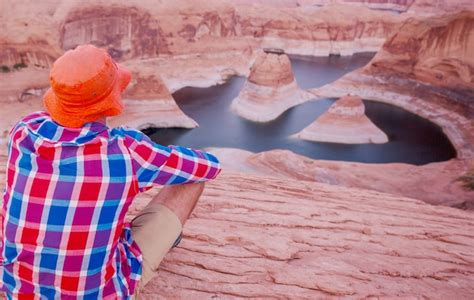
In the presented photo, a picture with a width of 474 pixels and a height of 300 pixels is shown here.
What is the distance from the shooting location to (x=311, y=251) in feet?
10.2

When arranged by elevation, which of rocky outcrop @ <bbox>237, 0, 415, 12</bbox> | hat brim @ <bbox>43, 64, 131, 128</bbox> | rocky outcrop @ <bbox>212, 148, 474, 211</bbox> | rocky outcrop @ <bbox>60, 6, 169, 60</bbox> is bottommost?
rocky outcrop @ <bbox>212, 148, 474, 211</bbox>

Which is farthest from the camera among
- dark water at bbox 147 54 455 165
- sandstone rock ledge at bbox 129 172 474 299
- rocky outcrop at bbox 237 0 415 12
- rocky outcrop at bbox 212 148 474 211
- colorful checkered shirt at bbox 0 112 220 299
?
rocky outcrop at bbox 237 0 415 12

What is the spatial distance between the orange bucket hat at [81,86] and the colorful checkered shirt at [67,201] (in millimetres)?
54

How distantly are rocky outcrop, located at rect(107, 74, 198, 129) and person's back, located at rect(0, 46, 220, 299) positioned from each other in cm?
1983

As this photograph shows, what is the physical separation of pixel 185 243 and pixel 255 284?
2.27ft

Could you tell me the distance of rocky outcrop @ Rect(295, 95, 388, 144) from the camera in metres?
22.0

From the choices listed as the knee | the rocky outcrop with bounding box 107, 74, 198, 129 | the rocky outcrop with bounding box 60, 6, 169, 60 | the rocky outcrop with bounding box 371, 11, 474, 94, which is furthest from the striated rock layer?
the rocky outcrop with bounding box 371, 11, 474, 94

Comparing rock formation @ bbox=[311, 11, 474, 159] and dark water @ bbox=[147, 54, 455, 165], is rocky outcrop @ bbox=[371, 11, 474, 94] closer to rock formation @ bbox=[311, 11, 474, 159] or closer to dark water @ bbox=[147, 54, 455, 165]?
rock formation @ bbox=[311, 11, 474, 159]

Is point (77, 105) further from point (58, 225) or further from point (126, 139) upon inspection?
point (58, 225)

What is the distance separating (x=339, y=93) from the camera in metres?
30.3

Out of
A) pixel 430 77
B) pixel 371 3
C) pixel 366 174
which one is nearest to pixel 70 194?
pixel 366 174

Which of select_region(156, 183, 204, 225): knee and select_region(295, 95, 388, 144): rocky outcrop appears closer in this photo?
select_region(156, 183, 204, 225): knee

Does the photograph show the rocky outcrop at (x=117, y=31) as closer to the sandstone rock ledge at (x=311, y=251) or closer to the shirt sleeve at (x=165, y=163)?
the sandstone rock ledge at (x=311, y=251)

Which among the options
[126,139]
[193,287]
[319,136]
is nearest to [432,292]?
[193,287]
